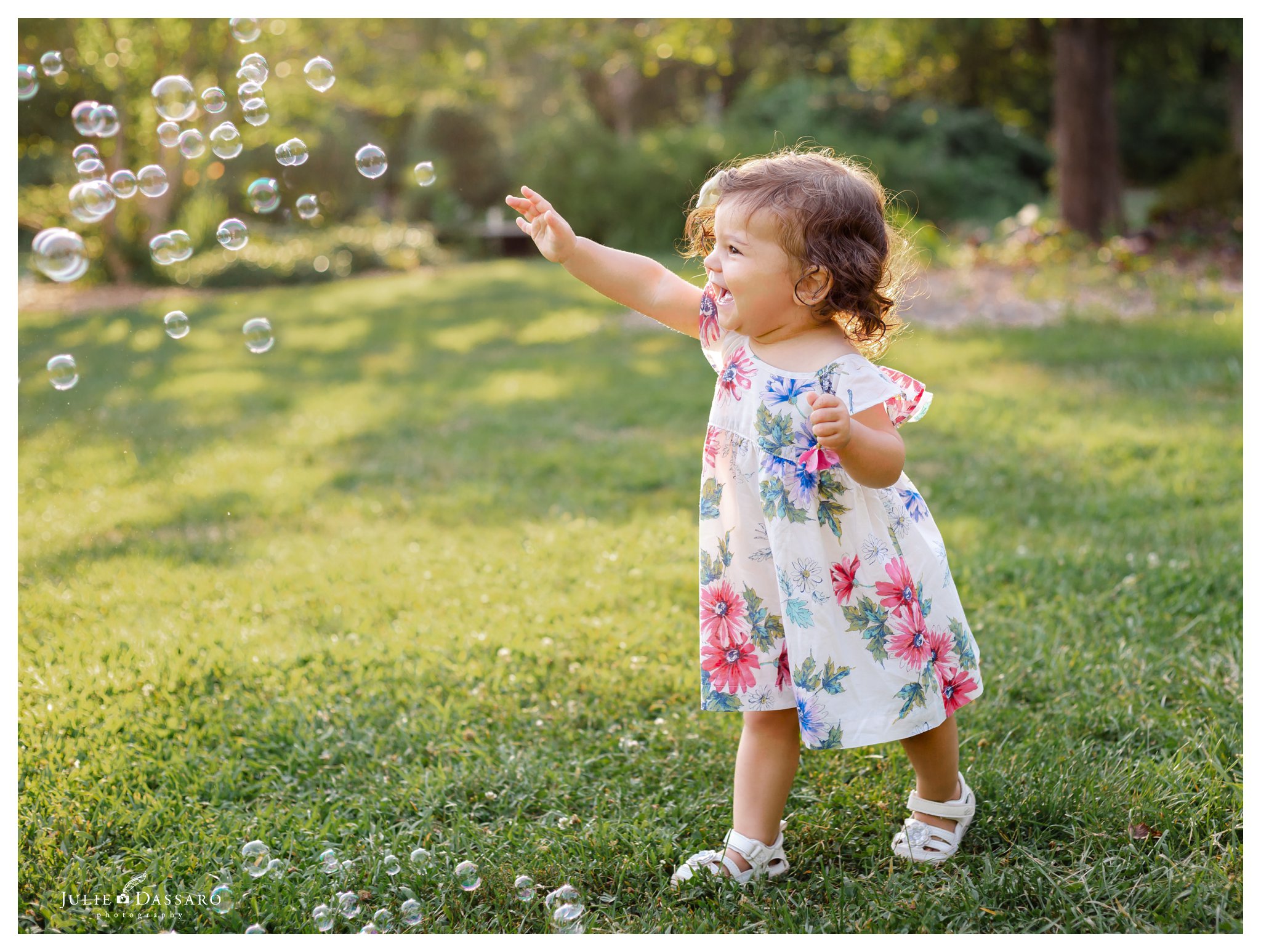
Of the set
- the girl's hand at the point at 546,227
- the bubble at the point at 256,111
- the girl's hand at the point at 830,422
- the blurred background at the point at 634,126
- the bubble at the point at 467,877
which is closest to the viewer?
the girl's hand at the point at 830,422

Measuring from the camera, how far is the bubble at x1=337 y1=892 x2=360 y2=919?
78.0 inches

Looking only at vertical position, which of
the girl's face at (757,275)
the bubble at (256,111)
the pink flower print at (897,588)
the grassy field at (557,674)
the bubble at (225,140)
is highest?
the bubble at (256,111)

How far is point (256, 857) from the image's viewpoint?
6.97ft

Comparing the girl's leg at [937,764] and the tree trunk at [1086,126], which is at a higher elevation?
the tree trunk at [1086,126]

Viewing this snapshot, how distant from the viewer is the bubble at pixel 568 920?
6.39 ft

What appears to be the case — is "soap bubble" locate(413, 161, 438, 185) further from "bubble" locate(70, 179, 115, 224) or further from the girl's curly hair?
the girl's curly hair

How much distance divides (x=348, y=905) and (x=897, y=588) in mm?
1132

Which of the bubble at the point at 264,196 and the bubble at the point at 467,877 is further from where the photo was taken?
the bubble at the point at 264,196

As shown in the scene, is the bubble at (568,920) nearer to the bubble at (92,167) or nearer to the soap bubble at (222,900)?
the soap bubble at (222,900)

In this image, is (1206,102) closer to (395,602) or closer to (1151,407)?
(1151,407)

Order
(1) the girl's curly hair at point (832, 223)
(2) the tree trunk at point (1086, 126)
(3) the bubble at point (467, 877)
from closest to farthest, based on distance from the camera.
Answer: (1) the girl's curly hair at point (832, 223)
(3) the bubble at point (467, 877)
(2) the tree trunk at point (1086, 126)

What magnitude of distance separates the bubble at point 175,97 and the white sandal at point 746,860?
7.65 ft

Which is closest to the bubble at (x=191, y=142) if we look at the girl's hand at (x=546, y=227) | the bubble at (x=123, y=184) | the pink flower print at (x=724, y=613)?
the bubble at (x=123, y=184)

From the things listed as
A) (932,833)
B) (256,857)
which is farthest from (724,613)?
(256,857)
